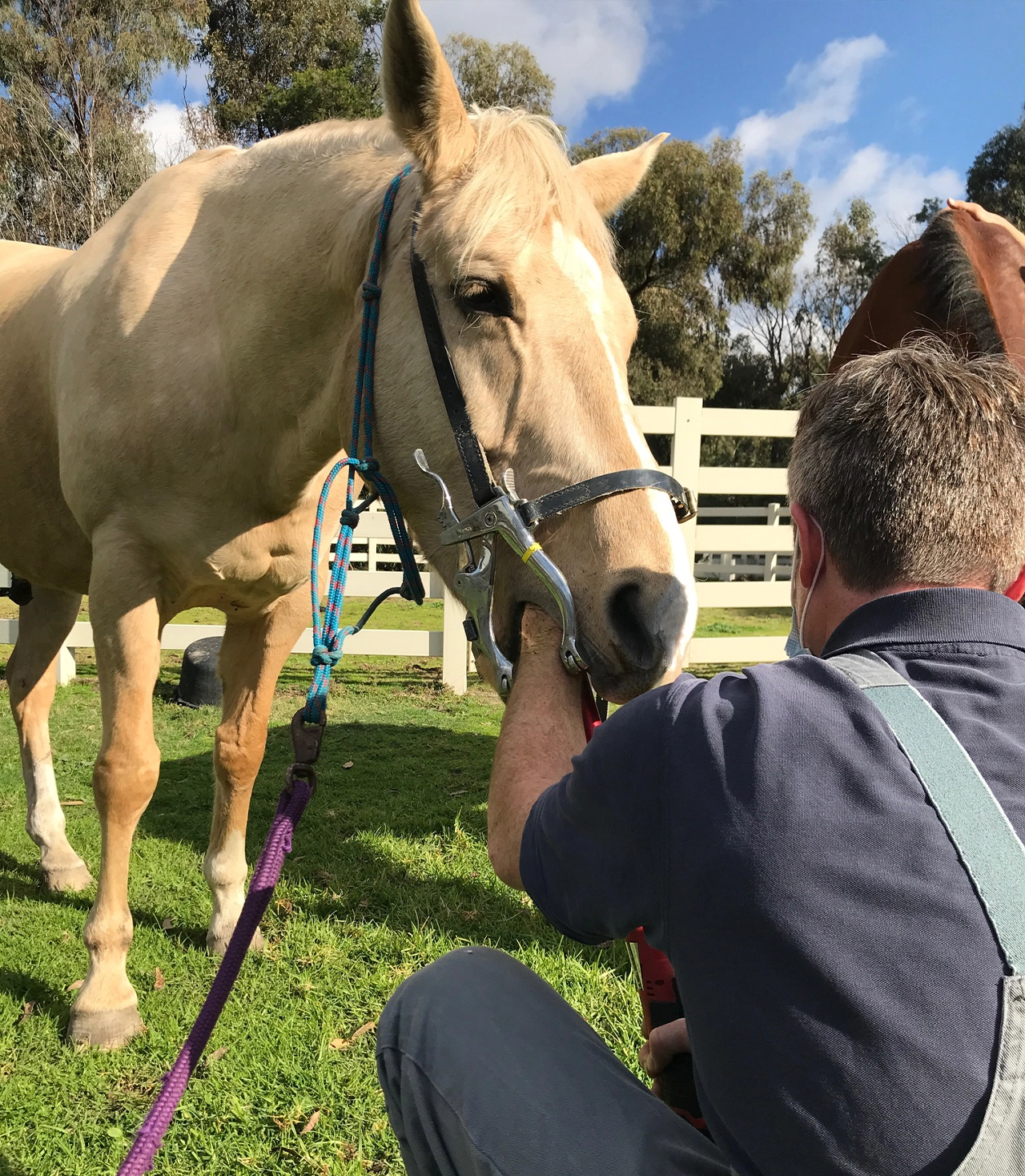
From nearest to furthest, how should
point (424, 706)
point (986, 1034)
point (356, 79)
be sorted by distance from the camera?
point (986, 1034) → point (424, 706) → point (356, 79)

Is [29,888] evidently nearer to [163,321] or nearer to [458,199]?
[163,321]

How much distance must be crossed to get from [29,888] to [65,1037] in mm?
1226

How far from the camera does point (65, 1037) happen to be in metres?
2.57

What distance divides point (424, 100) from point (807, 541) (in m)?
1.31

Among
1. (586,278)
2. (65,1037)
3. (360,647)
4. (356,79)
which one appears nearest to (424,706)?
(360,647)

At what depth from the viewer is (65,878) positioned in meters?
3.55

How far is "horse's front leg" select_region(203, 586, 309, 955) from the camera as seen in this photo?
311 centimetres

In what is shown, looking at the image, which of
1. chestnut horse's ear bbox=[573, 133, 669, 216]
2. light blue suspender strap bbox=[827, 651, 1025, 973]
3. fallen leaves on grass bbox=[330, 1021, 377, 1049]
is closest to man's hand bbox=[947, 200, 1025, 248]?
chestnut horse's ear bbox=[573, 133, 669, 216]

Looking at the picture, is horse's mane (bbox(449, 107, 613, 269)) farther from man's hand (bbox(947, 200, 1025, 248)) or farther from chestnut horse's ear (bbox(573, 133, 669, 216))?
man's hand (bbox(947, 200, 1025, 248))

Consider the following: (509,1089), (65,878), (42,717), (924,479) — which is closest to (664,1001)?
(509,1089)

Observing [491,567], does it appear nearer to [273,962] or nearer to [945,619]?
[945,619]

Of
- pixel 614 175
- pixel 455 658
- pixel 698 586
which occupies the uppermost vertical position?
pixel 614 175

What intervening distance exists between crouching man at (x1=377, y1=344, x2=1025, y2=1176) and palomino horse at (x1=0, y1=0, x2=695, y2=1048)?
457 mm

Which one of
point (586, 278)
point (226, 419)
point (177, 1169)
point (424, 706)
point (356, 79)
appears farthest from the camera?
point (356, 79)
